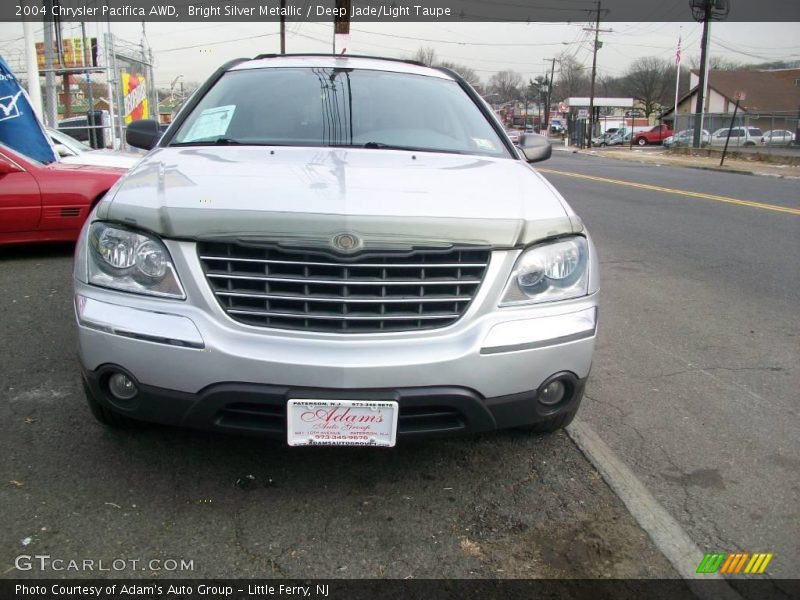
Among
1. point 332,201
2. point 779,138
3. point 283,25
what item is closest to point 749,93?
point 779,138

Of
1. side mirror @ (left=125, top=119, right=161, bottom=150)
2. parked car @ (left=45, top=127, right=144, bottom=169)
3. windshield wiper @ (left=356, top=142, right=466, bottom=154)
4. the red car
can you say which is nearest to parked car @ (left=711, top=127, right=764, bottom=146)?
parked car @ (left=45, top=127, right=144, bottom=169)

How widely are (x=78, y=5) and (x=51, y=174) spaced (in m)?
18.6

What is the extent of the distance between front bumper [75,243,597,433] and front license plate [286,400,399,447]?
42 mm

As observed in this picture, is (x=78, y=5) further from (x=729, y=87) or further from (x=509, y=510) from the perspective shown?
(x=729, y=87)

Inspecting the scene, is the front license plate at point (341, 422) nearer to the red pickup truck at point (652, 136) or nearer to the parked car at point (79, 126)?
the parked car at point (79, 126)

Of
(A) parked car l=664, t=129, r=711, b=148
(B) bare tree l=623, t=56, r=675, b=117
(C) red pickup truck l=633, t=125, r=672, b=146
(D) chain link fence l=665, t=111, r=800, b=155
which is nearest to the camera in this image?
(D) chain link fence l=665, t=111, r=800, b=155

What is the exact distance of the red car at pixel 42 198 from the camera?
22.0 feet

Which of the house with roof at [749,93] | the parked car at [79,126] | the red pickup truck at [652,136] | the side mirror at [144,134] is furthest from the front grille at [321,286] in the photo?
the house with roof at [749,93]

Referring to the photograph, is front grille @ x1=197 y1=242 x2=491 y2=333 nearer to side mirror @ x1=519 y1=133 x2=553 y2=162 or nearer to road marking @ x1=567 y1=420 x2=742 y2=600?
road marking @ x1=567 y1=420 x2=742 y2=600

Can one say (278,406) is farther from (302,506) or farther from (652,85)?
(652,85)

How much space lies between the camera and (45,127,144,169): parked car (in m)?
7.82

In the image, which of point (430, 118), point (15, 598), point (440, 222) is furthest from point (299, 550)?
point (430, 118)

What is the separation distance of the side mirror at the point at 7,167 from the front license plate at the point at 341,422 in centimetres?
571

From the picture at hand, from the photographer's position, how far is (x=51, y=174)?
22.7ft
